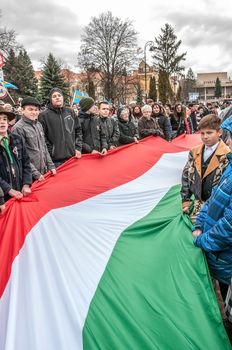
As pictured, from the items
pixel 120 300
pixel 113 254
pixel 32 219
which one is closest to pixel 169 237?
pixel 113 254

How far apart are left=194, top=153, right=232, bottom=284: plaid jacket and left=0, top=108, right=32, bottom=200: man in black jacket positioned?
174cm

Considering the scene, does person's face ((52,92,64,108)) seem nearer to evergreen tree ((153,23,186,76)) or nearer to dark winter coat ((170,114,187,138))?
dark winter coat ((170,114,187,138))

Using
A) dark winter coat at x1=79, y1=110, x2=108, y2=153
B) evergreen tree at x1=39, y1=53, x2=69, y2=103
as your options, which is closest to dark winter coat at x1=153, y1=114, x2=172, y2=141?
dark winter coat at x1=79, y1=110, x2=108, y2=153

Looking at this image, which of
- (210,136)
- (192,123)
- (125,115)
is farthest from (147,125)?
(192,123)

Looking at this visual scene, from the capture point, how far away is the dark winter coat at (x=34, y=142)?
161 inches

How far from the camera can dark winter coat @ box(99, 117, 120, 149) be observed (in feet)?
18.2

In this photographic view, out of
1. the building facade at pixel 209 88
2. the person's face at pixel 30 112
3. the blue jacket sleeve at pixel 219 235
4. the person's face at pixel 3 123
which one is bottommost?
the blue jacket sleeve at pixel 219 235

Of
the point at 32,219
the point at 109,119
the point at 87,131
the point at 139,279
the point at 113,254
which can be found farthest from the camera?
the point at 109,119

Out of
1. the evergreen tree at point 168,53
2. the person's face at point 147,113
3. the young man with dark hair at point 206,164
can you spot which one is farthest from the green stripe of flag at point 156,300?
the evergreen tree at point 168,53

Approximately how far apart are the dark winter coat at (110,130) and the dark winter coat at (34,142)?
1452 mm

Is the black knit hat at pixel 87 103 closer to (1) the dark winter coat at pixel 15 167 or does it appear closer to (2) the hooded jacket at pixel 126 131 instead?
(2) the hooded jacket at pixel 126 131

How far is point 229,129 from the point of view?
2.16 m

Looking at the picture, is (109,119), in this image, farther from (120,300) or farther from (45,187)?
(120,300)

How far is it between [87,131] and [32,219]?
2.75 metres
